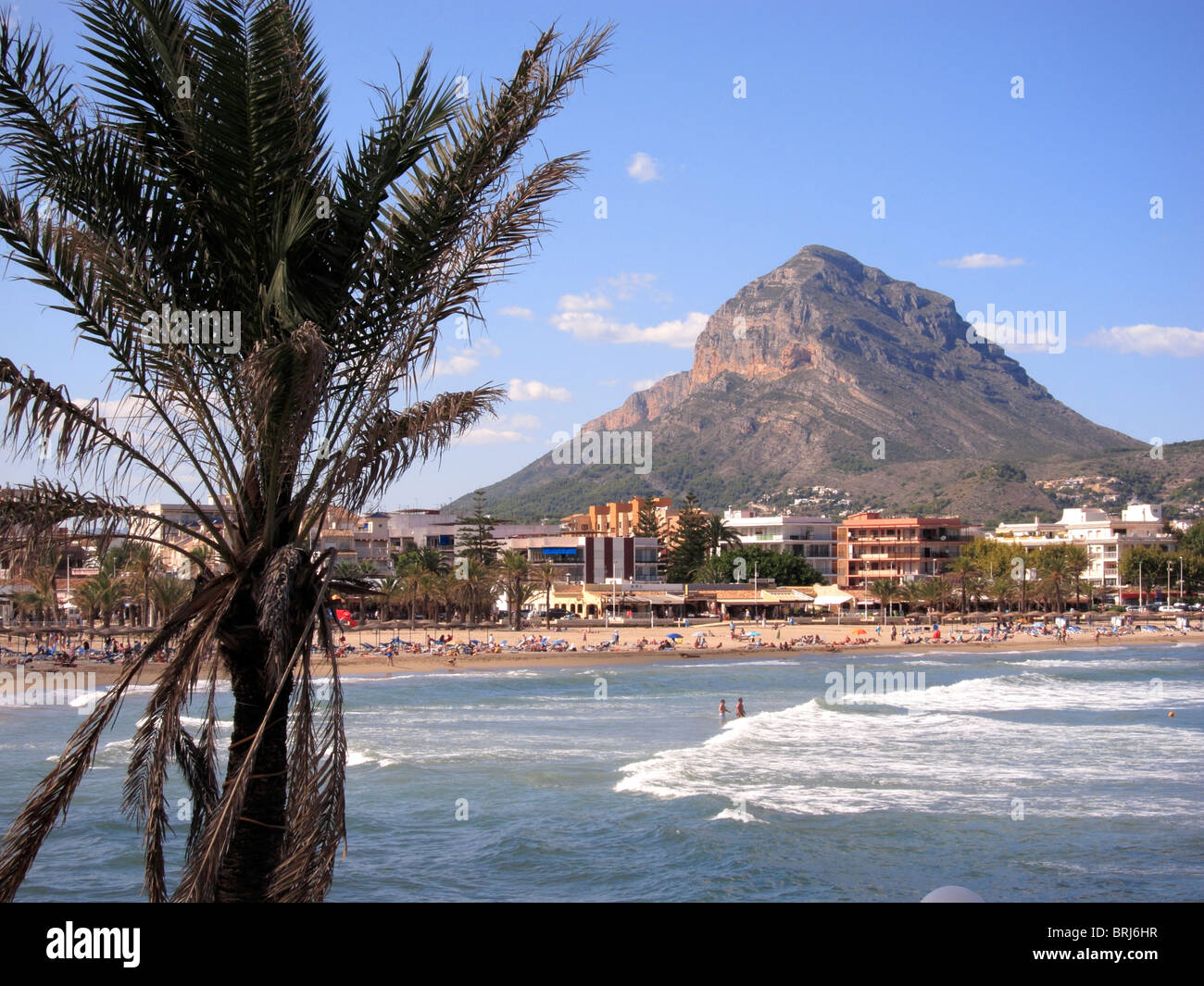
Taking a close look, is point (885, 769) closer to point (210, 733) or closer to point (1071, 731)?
point (1071, 731)

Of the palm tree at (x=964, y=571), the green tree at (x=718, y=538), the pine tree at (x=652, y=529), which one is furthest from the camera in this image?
the pine tree at (x=652, y=529)

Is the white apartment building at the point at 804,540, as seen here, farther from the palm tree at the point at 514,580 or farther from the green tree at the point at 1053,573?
the palm tree at the point at 514,580

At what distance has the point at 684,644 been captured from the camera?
65375 millimetres

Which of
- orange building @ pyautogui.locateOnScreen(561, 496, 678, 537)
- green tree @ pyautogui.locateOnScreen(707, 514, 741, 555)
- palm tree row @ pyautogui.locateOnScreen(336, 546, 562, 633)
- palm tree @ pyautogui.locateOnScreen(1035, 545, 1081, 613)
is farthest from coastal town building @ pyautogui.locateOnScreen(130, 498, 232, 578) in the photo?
orange building @ pyautogui.locateOnScreen(561, 496, 678, 537)

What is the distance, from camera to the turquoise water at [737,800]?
15.7 m

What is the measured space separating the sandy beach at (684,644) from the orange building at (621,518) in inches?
999

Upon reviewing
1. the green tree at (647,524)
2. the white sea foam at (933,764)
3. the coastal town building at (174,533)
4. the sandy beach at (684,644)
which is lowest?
the sandy beach at (684,644)

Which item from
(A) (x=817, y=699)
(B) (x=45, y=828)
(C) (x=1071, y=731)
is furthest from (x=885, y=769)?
(B) (x=45, y=828)

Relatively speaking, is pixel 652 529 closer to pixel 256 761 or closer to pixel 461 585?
pixel 461 585

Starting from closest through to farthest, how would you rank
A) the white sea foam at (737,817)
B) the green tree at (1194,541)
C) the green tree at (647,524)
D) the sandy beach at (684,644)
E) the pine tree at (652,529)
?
the white sea foam at (737,817), the sandy beach at (684,644), the pine tree at (652,529), the green tree at (647,524), the green tree at (1194,541)

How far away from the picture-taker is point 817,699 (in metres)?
37.5

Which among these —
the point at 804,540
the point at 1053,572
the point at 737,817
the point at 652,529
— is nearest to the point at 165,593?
the point at 737,817

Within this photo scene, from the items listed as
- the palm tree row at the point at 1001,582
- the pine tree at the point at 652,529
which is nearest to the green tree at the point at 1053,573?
the palm tree row at the point at 1001,582
